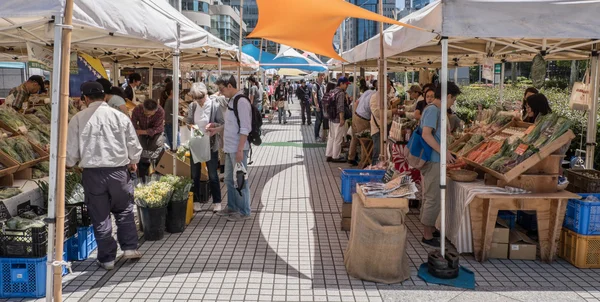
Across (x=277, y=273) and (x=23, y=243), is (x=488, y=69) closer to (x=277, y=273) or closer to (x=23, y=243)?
(x=277, y=273)

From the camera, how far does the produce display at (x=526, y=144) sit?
18.4 ft

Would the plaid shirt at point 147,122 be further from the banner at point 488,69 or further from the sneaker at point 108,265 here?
the banner at point 488,69

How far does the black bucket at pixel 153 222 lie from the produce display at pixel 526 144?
4050mm

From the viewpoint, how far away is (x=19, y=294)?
463 cm

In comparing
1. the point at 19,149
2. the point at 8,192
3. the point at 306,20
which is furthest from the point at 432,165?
the point at 19,149

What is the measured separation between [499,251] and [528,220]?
112cm

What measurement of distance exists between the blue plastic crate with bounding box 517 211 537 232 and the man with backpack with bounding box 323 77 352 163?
5.93 m

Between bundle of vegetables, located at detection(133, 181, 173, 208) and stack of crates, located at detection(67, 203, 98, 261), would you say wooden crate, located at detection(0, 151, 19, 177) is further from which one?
bundle of vegetables, located at detection(133, 181, 173, 208)

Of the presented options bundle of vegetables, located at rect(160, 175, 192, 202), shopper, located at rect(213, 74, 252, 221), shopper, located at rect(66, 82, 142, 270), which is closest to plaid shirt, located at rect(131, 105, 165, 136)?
bundle of vegetables, located at rect(160, 175, 192, 202)

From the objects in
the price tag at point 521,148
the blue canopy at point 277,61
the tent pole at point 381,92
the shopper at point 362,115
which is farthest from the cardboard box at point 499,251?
the blue canopy at point 277,61

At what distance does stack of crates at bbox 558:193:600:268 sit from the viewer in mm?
5480

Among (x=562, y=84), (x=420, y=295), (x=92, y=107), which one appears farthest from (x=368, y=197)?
(x=562, y=84)

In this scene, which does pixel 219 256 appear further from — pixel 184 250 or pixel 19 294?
pixel 19 294

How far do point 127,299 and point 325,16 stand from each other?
414 cm
